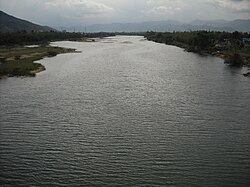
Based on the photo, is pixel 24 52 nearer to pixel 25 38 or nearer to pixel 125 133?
pixel 25 38

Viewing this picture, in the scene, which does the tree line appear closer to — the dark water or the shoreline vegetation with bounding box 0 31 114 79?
the shoreline vegetation with bounding box 0 31 114 79

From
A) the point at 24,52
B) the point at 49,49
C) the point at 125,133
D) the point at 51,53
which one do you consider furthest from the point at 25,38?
the point at 125,133

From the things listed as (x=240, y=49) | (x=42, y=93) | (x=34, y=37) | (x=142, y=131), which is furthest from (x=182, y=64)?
(x=34, y=37)

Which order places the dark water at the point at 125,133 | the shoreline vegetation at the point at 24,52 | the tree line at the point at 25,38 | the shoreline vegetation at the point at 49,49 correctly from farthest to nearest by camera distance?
the tree line at the point at 25,38, the shoreline vegetation at the point at 49,49, the shoreline vegetation at the point at 24,52, the dark water at the point at 125,133

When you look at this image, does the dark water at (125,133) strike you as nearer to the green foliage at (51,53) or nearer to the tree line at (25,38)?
the green foliage at (51,53)

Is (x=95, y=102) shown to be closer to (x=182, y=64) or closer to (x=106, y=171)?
(x=106, y=171)

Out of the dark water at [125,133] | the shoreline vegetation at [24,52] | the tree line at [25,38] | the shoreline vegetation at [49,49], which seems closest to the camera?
the dark water at [125,133]

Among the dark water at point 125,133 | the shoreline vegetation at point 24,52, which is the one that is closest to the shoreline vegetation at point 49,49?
the shoreline vegetation at point 24,52

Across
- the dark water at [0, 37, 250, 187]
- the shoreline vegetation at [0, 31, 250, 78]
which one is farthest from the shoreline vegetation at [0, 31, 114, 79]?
the dark water at [0, 37, 250, 187]
